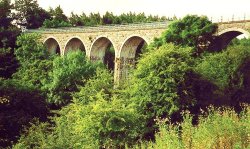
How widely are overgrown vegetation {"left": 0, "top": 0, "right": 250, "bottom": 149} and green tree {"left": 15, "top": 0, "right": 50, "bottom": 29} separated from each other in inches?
1292

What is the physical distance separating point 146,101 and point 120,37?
19.7m

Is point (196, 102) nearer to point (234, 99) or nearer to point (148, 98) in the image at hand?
point (148, 98)

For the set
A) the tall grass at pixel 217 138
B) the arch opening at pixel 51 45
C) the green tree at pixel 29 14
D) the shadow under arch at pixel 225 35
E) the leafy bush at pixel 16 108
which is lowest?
the leafy bush at pixel 16 108

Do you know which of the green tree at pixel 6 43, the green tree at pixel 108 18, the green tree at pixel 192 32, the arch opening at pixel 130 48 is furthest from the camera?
the green tree at pixel 108 18

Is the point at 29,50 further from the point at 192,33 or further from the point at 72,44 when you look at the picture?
the point at 192,33

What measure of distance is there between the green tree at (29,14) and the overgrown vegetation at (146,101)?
1292 inches

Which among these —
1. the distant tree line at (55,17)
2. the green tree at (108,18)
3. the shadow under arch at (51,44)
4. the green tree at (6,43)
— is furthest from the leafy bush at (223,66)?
the green tree at (108,18)

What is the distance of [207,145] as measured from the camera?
357 inches

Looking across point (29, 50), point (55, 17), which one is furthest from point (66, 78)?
point (55, 17)

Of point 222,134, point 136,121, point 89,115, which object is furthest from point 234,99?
point 222,134

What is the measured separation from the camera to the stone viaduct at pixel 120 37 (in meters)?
33.0

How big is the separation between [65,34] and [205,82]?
29.6 m

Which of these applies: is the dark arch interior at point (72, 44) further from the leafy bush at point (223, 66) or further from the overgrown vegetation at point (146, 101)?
the leafy bush at point (223, 66)

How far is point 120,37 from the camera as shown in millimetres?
42500
